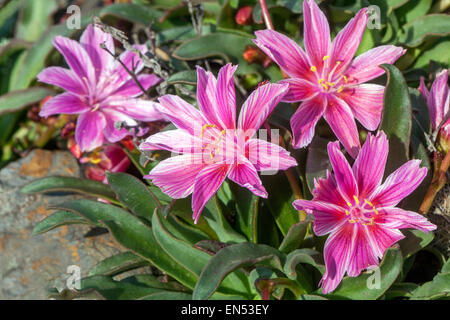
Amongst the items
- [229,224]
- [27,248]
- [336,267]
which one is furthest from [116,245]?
[336,267]

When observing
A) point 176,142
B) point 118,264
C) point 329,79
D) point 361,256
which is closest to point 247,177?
point 176,142

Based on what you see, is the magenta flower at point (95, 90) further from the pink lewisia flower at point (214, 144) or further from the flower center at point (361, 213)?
the flower center at point (361, 213)

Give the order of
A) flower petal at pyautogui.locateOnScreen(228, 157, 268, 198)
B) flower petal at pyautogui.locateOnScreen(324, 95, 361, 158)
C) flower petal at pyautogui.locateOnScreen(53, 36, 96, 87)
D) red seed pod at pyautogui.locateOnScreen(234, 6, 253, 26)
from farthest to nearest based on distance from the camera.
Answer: red seed pod at pyautogui.locateOnScreen(234, 6, 253, 26), flower petal at pyautogui.locateOnScreen(53, 36, 96, 87), flower petal at pyautogui.locateOnScreen(324, 95, 361, 158), flower petal at pyautogui.locateOnScreen(228, 157, 268, 198)

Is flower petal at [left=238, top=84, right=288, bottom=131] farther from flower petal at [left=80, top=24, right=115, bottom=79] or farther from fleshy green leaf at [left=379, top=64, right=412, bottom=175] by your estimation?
flower petal at [left=80, top=24, right=115, bottom=79]

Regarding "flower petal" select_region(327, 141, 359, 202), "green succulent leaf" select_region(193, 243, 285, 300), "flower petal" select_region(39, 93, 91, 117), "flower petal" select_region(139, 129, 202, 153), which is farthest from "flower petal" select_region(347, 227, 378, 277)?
"flower petal" select_region(39, 93, 91, 117)

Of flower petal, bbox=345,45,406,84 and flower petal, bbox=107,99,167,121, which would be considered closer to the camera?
flower petal, bbox=345,45,406,84

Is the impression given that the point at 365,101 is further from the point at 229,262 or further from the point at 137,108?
the point at 137,108
